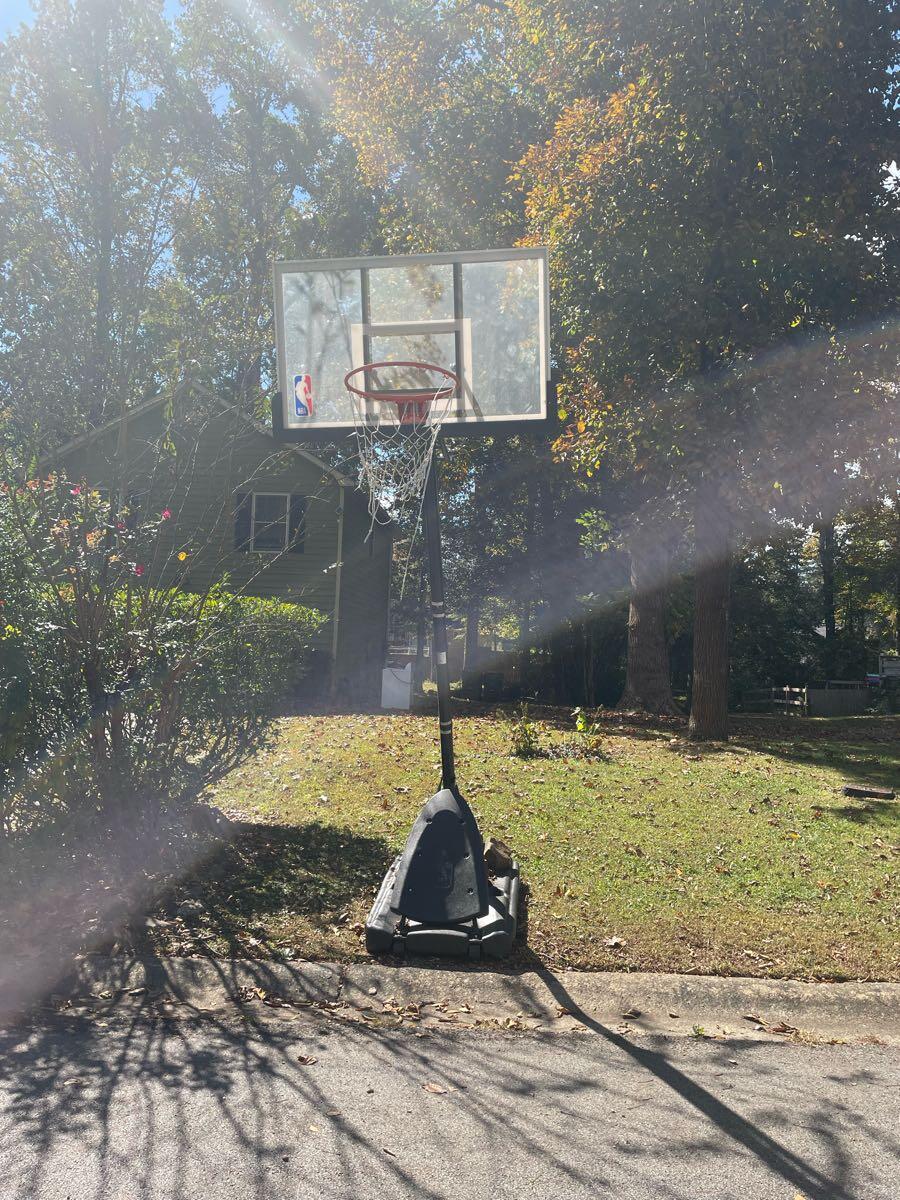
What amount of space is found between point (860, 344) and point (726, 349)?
5.11 feet

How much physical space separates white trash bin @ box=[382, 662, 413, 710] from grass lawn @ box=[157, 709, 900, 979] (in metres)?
7.88

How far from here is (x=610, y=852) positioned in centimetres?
757

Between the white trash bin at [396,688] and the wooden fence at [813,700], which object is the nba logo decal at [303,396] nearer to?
the white trash bin at [396,688]

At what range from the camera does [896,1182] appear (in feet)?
10.9

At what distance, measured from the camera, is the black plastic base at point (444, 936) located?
5.41 m

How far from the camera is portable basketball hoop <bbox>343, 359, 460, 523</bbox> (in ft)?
22.6

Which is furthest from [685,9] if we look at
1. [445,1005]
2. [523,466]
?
[523,466]

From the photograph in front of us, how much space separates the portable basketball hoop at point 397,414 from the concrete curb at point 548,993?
125 inches

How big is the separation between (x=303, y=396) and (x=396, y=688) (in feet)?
46.6

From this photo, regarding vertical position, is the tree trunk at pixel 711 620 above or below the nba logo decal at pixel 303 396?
below

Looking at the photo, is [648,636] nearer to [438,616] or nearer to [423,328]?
[423,328]

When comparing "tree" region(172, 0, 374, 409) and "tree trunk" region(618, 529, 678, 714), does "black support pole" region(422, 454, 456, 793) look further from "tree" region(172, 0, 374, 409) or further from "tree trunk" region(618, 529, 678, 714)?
"tree trunk" region(618, 529, 678, 714)

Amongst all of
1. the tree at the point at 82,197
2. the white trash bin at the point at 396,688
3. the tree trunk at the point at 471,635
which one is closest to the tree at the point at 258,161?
the tree at the point at 82,197

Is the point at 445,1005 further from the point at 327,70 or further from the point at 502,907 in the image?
the point at 327,70
